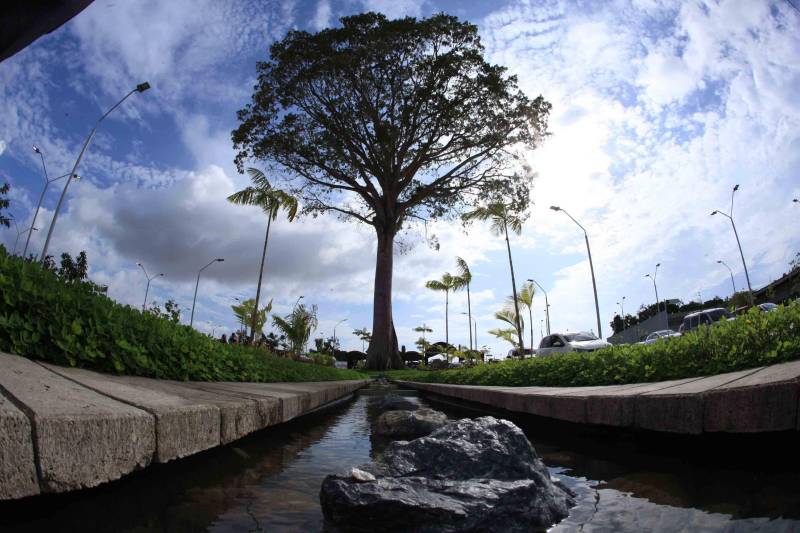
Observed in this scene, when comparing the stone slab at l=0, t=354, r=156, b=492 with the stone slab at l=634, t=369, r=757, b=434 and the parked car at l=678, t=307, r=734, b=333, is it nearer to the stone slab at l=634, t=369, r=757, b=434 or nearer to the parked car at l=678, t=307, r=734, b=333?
the stone slab at l=634, t=369, r=757, b=434

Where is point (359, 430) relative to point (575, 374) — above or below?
below

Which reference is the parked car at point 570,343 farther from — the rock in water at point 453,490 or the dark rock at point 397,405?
the rock in water at point 453,490

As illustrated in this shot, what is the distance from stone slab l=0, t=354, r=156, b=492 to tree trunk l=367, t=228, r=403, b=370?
23005mm

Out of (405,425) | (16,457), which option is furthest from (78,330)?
(405,425)

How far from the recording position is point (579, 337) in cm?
2020

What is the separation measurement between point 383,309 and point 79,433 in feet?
77.4

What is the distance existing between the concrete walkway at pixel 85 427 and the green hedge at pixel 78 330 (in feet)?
0.85

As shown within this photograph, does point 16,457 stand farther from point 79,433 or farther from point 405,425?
point 405,425

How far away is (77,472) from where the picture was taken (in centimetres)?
173

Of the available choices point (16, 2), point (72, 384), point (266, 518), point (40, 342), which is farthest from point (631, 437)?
point (16, 2)

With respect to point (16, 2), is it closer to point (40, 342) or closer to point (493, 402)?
point (40, 342)

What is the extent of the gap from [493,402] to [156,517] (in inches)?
212

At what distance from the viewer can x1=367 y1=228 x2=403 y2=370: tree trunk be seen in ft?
83.0

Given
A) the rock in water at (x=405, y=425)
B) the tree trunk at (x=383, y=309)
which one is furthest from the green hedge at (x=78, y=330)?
the tree trunk at (x=383, y=309)
